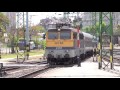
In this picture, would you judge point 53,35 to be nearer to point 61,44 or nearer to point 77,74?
point 61,44

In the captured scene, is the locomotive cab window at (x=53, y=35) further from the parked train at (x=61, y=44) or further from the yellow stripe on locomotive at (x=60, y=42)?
the yellow stripe on locomotive at (x=60, y=42)

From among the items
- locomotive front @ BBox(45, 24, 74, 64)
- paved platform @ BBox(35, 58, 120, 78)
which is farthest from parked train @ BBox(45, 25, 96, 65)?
paved platform @ BBox(35, 58, 120, 78)

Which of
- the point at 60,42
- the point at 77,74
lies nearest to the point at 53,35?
the point at 60,42

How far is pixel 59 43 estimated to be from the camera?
32.9 metres

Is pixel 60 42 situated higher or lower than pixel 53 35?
lower

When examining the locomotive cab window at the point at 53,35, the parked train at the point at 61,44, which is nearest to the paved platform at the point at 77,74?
the parked train at the point at 61,44

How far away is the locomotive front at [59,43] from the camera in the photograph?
1278 inches

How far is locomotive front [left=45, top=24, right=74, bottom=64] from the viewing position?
32.5 meters
